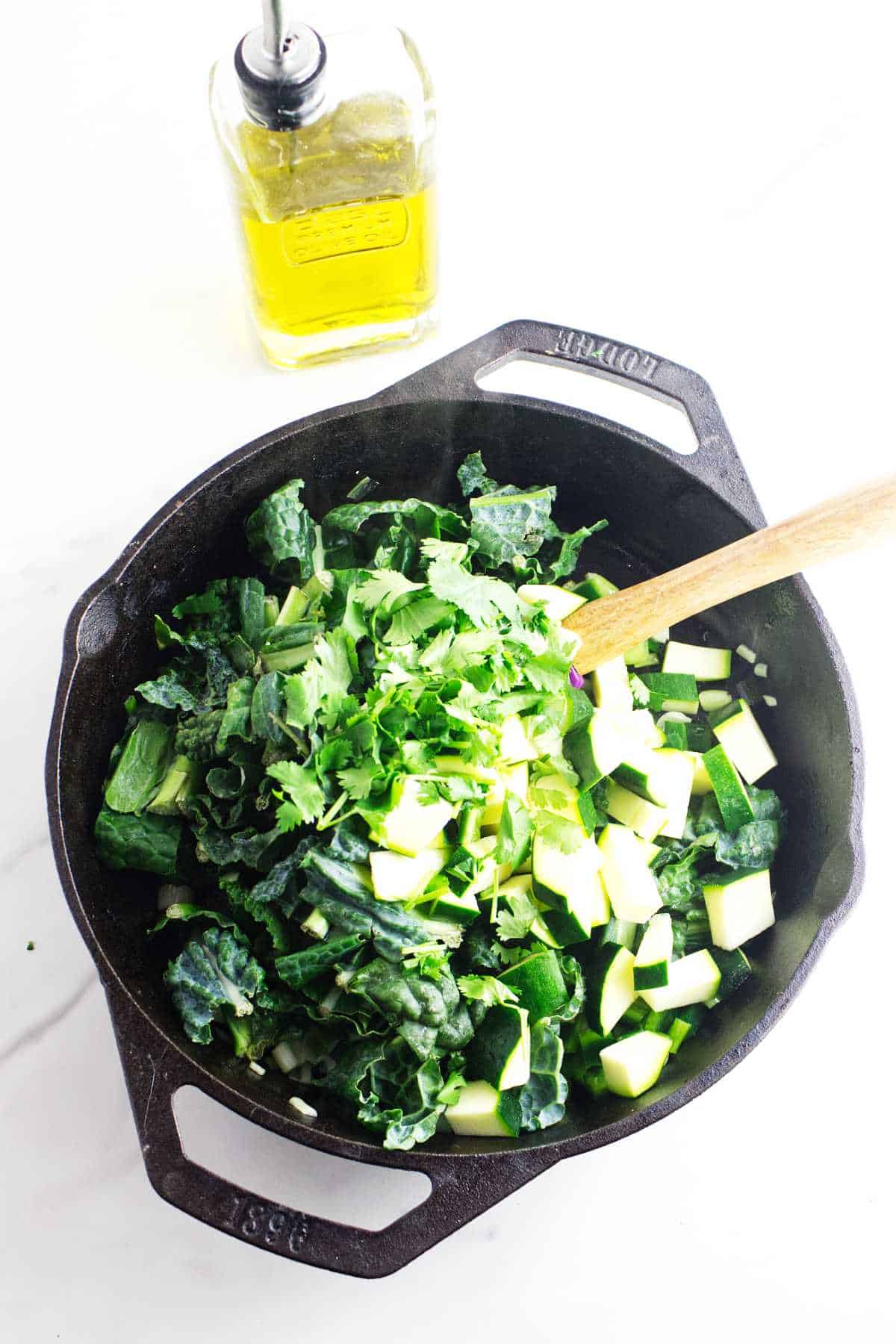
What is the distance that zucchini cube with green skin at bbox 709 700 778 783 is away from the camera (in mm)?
2379

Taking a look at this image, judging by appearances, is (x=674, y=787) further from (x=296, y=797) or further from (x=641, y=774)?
(x=296, y=797)

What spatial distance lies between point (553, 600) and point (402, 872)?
2.27ft

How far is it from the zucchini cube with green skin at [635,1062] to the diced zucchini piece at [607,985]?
0.16 feet

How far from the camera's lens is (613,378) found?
2.39m

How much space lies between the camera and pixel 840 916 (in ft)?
6.72

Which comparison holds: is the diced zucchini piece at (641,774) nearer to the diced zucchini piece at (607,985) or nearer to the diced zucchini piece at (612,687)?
the diced zucchini piece at (612,687)

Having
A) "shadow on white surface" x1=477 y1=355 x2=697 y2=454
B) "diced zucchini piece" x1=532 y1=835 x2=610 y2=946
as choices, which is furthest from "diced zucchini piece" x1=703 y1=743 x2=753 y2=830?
"shadow on white surface" x1=477 y1=355 x2=697 y2=454

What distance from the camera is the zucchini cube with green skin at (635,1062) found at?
2072mm

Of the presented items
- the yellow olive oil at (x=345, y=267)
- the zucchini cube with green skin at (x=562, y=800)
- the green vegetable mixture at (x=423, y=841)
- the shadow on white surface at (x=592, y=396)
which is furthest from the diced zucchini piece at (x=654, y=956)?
the yellow olive oil at (x=345, y=267)

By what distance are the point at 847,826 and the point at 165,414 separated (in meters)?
1.81

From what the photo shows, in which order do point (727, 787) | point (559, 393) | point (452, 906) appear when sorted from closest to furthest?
point (452, 906), point (727, 787), point (559, 393)

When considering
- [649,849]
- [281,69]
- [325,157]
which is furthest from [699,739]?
[281,69]

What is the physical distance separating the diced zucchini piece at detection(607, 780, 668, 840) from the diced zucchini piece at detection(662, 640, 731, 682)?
0.38 metres

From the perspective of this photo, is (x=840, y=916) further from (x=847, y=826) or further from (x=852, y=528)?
(x=852, y=528)
